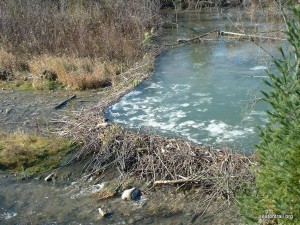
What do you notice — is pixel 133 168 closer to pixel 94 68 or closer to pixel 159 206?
pixel 159 206

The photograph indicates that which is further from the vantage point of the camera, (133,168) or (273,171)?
(133,168)

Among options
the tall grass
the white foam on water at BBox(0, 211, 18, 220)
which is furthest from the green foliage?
the tall grass

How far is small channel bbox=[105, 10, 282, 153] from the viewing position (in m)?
8.60

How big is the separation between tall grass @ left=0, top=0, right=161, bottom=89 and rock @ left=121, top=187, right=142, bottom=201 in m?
7.26

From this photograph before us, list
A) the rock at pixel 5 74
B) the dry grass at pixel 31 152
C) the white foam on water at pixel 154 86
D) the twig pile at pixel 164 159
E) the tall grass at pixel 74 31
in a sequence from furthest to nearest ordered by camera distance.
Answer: the tall grass at pixel 74 31 < the rock at pixel 5 74 < the white foam on water at pixel 154 86 < the dry grass at pixel 31 152 < the twig pile at pixel 164 159

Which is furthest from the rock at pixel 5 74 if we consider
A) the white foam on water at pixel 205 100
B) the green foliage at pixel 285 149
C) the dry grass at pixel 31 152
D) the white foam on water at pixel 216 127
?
the green foliage at pixel 285 149

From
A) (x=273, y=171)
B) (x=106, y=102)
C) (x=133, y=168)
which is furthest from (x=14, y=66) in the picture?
(x=273, y=171)

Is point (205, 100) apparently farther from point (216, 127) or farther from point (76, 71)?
point (76, 71)

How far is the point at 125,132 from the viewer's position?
327 inches

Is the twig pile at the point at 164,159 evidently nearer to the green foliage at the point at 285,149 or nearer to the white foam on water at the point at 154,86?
the green foliage at the point at 285,149

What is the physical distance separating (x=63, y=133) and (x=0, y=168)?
57.3 inches

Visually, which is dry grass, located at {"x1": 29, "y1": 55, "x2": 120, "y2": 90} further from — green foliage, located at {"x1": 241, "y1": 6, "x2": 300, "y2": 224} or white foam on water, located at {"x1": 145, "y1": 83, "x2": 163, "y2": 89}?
green foliage, located at {"x1": 241, "y1": 6, "x2": 300, "y2": 224}

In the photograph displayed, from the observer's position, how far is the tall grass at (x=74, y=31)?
46.9ft

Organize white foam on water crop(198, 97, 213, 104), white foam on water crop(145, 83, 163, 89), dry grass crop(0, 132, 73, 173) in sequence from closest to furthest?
dry grass crop(0, 132, 73, 173) → white foam on water crop(198, 97, 213, 104) → white foam on water crop(145, 83, 163, 89)
